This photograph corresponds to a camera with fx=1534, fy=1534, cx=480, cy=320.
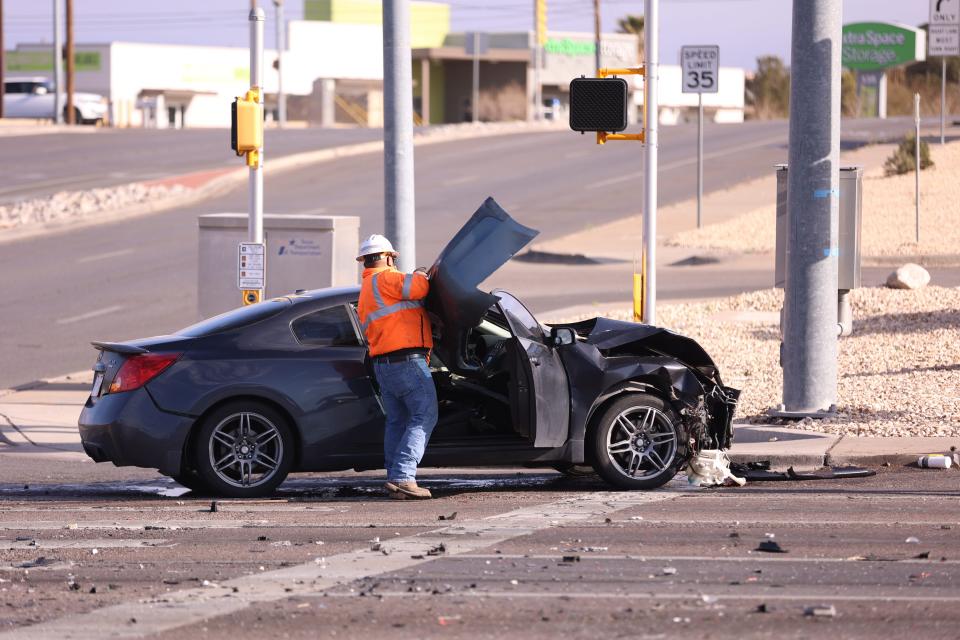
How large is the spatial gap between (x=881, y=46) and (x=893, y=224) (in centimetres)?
3355

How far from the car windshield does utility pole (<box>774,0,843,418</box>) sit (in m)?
3.38

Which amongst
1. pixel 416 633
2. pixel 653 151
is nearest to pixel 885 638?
pixel 416 633

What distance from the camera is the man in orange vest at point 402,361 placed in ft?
33.2

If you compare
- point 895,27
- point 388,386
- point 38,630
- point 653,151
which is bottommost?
point 38,630

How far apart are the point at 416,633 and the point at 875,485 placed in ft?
16.5

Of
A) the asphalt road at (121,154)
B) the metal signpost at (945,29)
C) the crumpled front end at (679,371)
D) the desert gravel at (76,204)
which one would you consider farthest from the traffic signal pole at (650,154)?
the asphalt road at (121,154)

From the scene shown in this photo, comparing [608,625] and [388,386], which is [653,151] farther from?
[608,625]

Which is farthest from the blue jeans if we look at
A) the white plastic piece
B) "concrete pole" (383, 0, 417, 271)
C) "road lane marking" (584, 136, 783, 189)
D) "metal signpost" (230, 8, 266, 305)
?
"road lane marking" (584, 136, 783, 189)

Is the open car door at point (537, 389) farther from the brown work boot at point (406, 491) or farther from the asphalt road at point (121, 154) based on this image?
the asphalt road at point (121, 154)

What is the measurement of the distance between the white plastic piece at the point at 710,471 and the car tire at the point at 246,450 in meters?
2.80

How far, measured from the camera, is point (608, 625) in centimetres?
657

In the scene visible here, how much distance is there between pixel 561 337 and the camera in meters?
10.4

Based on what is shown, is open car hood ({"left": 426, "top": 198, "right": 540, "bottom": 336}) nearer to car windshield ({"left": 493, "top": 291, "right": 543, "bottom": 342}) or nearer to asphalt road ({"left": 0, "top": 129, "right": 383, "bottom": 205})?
car windshield ({"left": 493, "top": 291, "right": 543, "bottom": 342})

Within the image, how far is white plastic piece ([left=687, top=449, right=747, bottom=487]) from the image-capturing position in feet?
35.2
